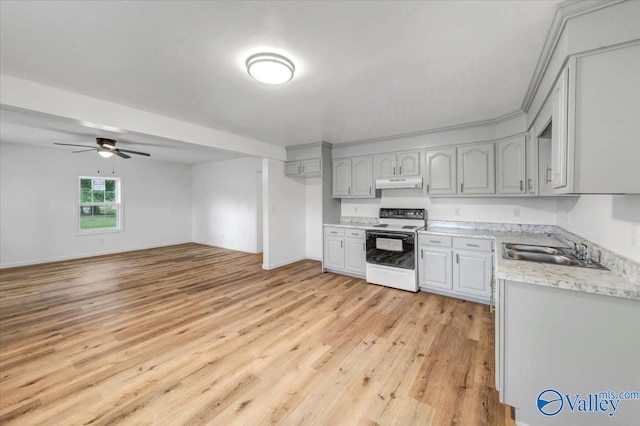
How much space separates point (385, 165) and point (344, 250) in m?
1.62

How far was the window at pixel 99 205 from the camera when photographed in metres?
5.95

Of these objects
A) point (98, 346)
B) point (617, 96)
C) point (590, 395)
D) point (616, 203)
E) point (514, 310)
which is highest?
point (617, 96)

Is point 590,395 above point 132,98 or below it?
below

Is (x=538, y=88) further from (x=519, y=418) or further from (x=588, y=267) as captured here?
(x=519, y=418)

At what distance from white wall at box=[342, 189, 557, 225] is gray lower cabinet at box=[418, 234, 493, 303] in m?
0.74

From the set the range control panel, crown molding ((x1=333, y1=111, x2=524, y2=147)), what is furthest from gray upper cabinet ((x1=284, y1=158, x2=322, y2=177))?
the range control panel

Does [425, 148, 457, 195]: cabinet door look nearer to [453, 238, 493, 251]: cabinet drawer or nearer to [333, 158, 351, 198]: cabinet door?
[453, 238, 493, 251]: cabinet drawer

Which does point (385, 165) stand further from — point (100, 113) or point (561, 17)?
point (100, 113)

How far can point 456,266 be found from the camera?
331cm

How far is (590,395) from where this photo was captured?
135 centimetres

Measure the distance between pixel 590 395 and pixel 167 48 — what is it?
11.1 feet

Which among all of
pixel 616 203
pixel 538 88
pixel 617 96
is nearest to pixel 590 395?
pixel 616 203

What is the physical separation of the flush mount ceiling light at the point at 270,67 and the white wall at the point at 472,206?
9.77ft

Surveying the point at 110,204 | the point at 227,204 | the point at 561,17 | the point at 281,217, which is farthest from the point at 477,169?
the point at 110,204
